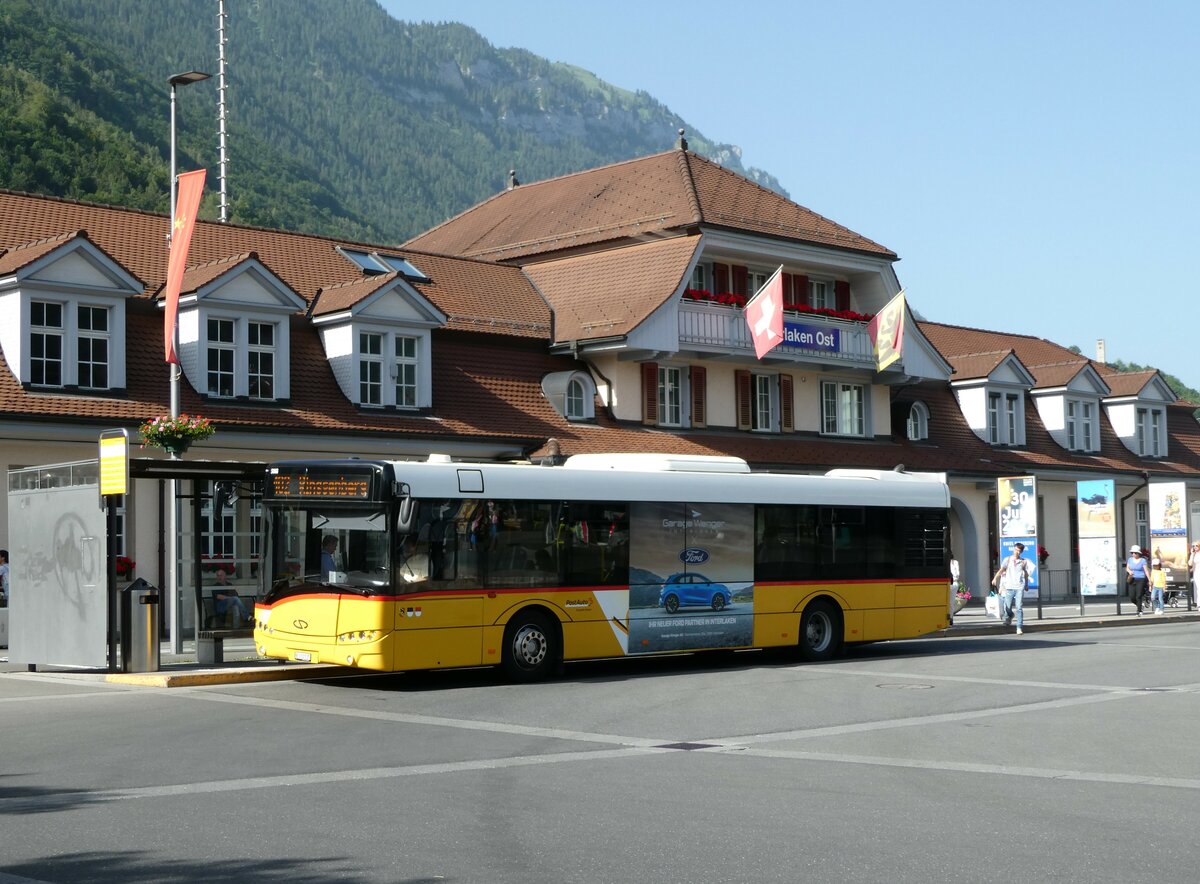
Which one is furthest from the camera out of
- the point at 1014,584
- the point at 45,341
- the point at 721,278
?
the point at 721,278

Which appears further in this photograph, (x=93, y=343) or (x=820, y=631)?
(x=93, y=343)

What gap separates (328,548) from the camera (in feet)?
65.2

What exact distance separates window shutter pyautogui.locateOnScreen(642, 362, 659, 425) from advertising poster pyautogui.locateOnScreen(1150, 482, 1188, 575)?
582 inches

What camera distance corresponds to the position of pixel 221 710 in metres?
17.2

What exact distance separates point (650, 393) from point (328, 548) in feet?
63.0

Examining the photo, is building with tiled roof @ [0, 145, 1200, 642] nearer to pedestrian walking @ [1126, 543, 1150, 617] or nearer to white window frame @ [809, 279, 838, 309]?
white window frame @ [809, 279, 838, 309]

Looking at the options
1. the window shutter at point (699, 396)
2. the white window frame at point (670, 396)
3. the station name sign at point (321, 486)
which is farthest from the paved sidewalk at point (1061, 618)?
the station name sign at point (321, 486)

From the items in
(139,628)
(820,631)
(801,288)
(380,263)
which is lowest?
(820,631)

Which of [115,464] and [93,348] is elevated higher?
[93,348]

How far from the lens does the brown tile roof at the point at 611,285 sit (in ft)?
122

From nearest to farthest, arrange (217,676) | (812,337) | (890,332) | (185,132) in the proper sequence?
(217,676)
(812,337)
(890,332)
(185,132)

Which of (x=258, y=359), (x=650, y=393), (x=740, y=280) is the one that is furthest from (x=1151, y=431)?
(x=258, y=359)

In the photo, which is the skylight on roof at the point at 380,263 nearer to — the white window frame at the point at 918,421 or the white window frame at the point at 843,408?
the white window frame at the point at 843,408

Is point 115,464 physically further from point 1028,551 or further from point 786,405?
point 786,405
